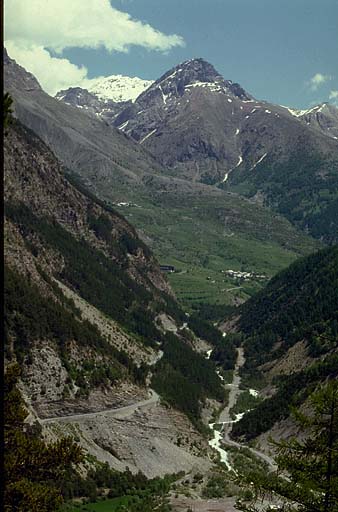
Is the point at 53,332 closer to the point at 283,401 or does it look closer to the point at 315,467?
the point at 283,401

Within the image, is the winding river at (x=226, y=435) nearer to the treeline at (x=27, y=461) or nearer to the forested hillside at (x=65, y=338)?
the forested hillside at (x=65, y=338)

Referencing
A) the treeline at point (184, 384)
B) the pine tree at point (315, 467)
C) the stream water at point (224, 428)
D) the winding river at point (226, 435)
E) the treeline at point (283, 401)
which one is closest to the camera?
the pine tree at point (315, 467)

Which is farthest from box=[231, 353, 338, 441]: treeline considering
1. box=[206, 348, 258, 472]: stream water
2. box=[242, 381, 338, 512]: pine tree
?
box=[242, 381, 338, 512]: pine tree

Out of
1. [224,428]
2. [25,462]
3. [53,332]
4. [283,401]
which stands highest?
[283,401]

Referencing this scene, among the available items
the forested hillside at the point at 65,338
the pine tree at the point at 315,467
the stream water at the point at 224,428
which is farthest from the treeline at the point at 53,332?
the pine tree at the point at 315,467

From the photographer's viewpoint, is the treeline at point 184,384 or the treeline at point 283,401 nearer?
the treeline at point 283,401

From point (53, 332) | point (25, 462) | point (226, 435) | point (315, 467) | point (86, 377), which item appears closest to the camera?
point (315, 467)

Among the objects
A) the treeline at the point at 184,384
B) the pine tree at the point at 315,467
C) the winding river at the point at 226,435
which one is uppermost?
the pine tree at the point at 315,467

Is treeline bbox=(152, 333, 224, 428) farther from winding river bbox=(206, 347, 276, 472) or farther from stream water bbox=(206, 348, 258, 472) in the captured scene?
winding river bbox=(206, 347, 276, 472)

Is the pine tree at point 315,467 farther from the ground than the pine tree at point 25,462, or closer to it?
farther from the ground

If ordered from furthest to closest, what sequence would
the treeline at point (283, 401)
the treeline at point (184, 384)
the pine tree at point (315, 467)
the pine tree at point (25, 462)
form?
the treeline at point (184, 384)
the treeline at point (283, 401)
the pine tree at point (25, 462)
the pine tree at point (315, 467)

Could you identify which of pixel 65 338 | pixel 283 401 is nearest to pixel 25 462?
pixel 65 338

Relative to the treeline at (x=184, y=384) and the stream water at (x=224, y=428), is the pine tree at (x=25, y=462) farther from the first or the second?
the treeline at (x=184, y=384)

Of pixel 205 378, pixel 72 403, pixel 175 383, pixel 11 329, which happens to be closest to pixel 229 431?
pixel 175 383
